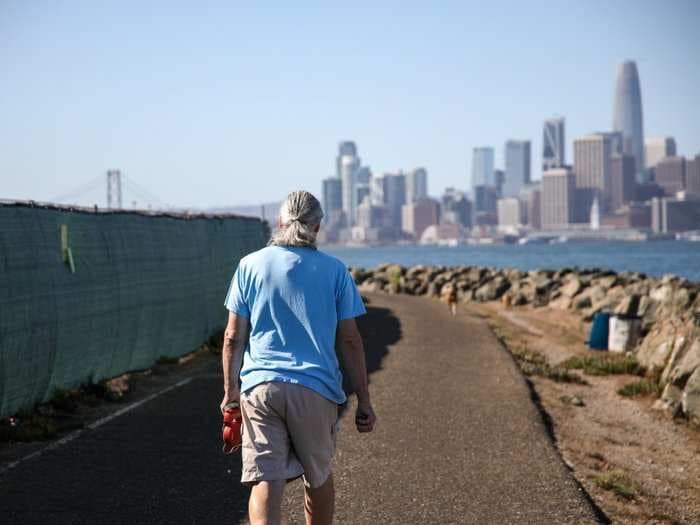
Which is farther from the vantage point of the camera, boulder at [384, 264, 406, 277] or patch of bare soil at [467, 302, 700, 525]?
boulder at [384, 264, 406, 277]

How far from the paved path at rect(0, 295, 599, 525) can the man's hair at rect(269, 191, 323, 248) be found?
2360 mm

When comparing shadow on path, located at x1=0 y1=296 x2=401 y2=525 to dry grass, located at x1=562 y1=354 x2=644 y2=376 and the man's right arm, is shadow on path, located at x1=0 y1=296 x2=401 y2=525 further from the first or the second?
dry grass, located at x1=562 y1=354 x2=644 y2=376

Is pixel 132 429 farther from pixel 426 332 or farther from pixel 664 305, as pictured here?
pixel 664 305

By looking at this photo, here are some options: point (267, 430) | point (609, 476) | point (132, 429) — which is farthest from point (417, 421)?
point (267, 430)

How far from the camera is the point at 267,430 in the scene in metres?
4.79

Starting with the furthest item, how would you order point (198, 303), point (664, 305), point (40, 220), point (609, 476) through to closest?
1. point (664, 305)
2. point (198, 303)
3. point (40, 220)
4. point (609, 476)

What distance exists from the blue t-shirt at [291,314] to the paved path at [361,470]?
2.05 metres

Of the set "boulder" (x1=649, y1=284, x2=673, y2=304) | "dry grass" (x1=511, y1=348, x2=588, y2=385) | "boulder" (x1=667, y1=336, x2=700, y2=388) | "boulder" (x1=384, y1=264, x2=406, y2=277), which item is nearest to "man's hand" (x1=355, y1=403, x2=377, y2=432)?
"boulder" (x1=667, y1=336, x2=700, y2=388)

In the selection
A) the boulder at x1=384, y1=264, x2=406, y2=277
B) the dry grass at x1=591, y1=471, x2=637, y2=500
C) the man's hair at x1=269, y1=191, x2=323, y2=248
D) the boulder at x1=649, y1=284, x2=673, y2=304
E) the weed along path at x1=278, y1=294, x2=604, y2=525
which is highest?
the man's hair at x1=269, y1=191, x2=323, y2=248

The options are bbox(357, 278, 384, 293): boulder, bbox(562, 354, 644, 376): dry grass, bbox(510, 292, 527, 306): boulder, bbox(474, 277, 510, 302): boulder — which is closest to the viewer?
bbox(562, 354, 644, 376): dry grass

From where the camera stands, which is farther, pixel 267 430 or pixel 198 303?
pixel 198 303

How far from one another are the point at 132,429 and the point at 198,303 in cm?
624

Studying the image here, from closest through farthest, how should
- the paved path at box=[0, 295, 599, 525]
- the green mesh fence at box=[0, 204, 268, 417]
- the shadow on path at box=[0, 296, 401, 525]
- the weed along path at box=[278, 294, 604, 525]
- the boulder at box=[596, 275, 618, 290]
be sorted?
the shadow on path at box=[0, 296, 401, 525]
the paved path at box=[0, 295, 599, 525]
the weed along path at box=[278, 294, 604, 525]
the green mesh fence at box=[0, 204, 268, 417]
the boulder at box=[596, 275, 618, 290]

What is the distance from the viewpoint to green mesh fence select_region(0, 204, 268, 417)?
9477mm
